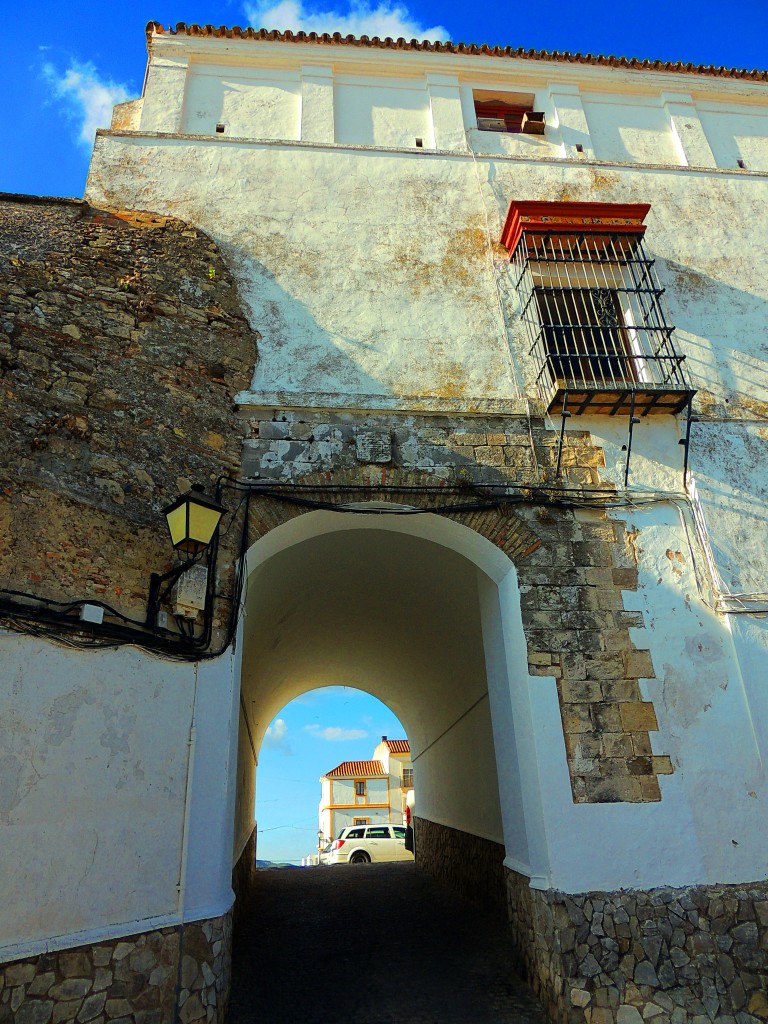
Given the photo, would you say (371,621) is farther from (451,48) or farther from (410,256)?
(451,48)

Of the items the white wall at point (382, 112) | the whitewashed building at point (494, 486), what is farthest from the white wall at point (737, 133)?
the white wall at point (382, 112)

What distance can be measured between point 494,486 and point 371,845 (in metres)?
14.4

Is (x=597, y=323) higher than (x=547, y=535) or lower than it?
higher

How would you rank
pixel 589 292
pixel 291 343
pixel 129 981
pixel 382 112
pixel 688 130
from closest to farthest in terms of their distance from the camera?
pixel 129 981 → pixel 291 343 → pixel 589 292 → pixel 382 112 → pixel 688 130

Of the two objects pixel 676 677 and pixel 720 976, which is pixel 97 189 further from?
pixel 720 976

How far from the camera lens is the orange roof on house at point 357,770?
117ft

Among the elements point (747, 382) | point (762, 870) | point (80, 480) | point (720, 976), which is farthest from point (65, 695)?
point (747, 382)

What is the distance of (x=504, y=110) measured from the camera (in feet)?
29.8

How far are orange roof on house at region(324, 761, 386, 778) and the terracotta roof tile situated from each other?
33.3m

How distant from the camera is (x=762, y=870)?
4.93m

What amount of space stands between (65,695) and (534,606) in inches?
141

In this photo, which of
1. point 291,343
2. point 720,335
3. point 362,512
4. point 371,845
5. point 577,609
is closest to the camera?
point 577,609

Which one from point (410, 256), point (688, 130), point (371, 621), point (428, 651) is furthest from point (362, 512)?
point (688, 130)

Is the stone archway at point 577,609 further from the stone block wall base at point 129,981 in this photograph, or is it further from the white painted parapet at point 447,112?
the white painted parapet at point 447,112
